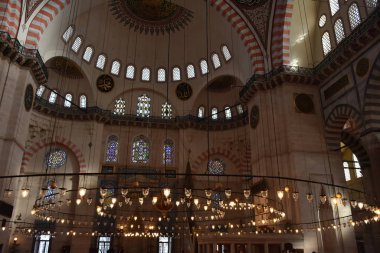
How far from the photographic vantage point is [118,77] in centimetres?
2122

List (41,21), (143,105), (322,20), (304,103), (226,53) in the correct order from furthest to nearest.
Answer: (143,105) → (226,53) → (322,20) → (304,103) → (41,21)

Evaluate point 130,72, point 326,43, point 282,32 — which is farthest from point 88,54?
point 326,43

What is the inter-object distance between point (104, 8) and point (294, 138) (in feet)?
41.9

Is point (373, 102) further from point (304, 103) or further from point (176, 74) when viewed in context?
point (176, 74)

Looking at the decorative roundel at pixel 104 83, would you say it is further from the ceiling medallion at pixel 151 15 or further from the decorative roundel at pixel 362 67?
the decorative roundel at pixel 362 67

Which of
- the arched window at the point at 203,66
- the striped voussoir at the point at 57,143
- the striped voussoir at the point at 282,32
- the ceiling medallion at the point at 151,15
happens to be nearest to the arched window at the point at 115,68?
the ceiling medallion at the point at 151,15

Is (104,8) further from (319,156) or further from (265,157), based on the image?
(319,156)

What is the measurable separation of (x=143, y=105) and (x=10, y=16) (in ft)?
34.2

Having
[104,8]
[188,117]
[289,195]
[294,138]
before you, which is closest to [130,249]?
[188,117]

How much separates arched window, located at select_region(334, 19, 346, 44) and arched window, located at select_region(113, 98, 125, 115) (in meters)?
13.1

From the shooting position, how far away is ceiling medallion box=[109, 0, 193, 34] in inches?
749

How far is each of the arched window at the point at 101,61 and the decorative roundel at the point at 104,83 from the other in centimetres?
65


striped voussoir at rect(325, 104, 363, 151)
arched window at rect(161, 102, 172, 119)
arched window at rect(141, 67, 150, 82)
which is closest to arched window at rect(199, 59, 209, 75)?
arched window at rect(161, 102, 172, 119)

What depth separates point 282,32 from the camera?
14.9 m
